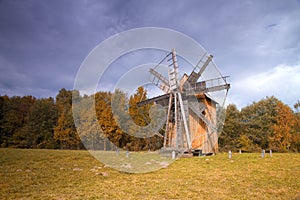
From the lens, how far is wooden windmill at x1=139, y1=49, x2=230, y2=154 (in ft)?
76.4

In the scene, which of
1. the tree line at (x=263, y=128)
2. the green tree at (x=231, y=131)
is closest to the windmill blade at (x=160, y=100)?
the tree line at (x=263, y=128)

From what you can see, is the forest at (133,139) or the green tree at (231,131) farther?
the green tree at (231,131)

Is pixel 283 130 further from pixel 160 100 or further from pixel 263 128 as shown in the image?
pixel 160 100

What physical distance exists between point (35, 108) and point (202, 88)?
140 ft

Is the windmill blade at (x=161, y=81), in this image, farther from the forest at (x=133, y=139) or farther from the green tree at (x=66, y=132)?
the green tree at (x=66, y=132)

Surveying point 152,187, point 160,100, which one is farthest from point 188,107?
point 152,187

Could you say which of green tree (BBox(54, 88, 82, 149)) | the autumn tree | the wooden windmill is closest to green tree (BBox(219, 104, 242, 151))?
the autumn tree

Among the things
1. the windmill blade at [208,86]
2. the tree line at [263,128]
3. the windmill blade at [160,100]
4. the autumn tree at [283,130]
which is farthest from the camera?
the tree line at [263,128]

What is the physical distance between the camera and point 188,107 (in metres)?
25.5

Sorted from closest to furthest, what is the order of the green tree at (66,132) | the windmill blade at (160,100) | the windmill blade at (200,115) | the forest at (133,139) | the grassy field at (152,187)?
the grassy field at (152,187) → the windmill blade at (200,115) → the windmill blade at (160,100) → the forest at (133,139) → the green tree at (66,132)

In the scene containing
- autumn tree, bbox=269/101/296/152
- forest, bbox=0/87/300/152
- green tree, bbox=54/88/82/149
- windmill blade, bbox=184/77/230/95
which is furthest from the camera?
green tree, bbox=54/88/82/149

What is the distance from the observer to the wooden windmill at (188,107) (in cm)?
2328

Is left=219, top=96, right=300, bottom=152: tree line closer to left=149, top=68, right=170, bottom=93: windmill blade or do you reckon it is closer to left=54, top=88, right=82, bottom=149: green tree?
A: left=149, top=68, right=170, bottom=93: windmill blade

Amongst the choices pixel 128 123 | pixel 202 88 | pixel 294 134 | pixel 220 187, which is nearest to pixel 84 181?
pixel 220 187
